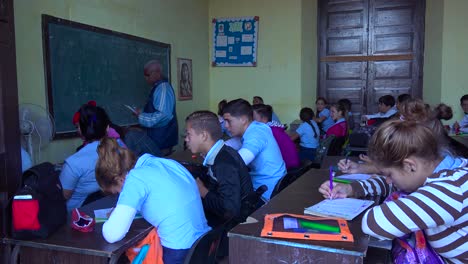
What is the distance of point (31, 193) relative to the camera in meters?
1.61

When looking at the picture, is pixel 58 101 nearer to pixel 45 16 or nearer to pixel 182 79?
pixel 45 16

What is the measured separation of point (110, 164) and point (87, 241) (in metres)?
0.33

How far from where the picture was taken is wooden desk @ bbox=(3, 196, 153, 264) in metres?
1.54

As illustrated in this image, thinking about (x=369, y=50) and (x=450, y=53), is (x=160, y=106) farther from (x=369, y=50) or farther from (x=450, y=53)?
(x=450, y=53)

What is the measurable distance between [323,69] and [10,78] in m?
6.11

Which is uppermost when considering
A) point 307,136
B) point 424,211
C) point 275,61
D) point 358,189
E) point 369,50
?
point 369,50

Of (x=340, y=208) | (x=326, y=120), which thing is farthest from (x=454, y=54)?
(x=340, y=208)

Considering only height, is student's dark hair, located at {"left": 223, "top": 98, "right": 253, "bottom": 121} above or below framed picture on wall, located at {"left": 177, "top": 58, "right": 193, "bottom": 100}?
below

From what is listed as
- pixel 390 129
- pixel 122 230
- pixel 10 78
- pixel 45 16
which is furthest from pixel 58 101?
pixel 390 129

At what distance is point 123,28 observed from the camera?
181 inches

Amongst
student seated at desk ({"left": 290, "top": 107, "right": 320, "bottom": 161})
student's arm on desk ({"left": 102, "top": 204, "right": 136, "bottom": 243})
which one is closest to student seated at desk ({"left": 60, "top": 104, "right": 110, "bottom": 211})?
student's arm on desk ({"left": 102, "top": 204, "right": 136, "bottom": 243})

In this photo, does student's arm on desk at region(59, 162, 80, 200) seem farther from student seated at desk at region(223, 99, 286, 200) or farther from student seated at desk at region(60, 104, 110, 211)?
student seated at desk at region(223, 99, 286, 200)

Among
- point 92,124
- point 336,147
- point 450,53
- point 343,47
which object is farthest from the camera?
point 343,47

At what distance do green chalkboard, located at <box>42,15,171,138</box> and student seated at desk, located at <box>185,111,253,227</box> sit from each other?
1892mm
